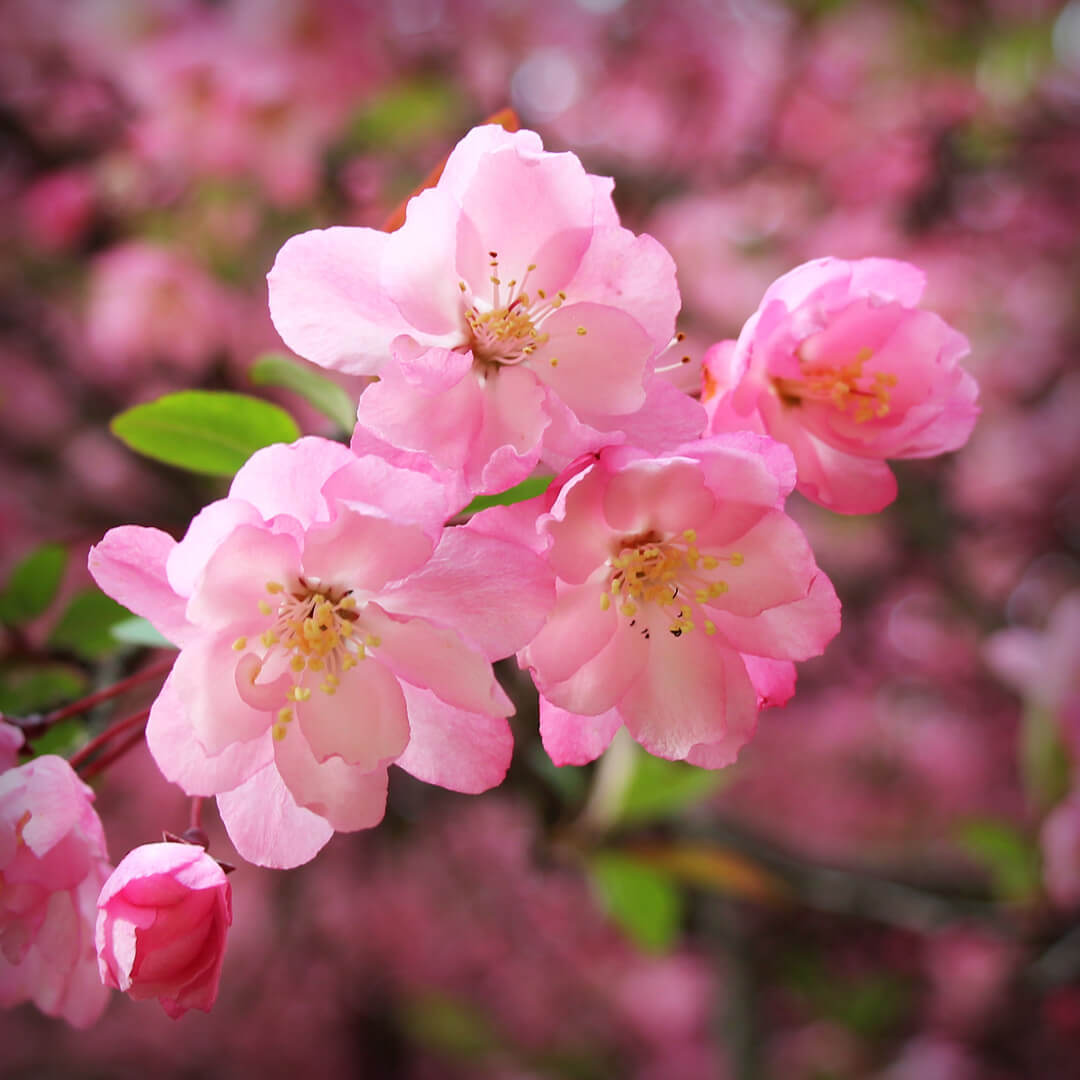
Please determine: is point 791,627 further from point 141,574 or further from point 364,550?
point 141,574

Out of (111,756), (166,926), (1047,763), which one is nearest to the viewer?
(166,926)

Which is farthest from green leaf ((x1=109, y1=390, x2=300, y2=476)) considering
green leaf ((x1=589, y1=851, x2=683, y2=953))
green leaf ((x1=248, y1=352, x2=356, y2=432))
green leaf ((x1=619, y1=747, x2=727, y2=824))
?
green leaf ((x1=589, y1=851, x2=683, y2=953))

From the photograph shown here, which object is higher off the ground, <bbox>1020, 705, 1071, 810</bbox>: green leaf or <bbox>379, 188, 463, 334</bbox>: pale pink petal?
<bbox>379, 188, 463, 334</bbox>: pale pink petal

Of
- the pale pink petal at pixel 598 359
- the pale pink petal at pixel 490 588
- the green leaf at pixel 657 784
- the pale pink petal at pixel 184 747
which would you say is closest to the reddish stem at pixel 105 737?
the pale pink petal at pixel 184 747

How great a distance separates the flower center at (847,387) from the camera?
0.57 metres

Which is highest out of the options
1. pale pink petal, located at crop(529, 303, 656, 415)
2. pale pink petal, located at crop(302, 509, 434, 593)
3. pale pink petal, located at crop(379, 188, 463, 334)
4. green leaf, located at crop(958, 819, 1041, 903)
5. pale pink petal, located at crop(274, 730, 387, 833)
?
pale pink petal, located at crop(379, 188, 463, 334)

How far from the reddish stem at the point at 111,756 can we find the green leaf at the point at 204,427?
6.8 inches

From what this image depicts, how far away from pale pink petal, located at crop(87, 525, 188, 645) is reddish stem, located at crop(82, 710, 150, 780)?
0.11m

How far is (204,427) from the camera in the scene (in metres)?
0.62

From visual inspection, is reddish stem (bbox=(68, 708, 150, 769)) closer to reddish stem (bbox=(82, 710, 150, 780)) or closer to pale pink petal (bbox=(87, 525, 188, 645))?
reddish stem (bbox=(82, 710, 150, 780))

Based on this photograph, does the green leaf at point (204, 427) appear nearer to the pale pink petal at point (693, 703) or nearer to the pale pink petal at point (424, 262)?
the pale pink petal at point (424, 262)

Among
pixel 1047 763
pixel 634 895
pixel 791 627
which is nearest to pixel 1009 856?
pixel 1047 763

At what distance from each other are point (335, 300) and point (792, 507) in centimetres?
238

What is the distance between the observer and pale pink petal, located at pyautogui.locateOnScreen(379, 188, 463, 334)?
0.49m
